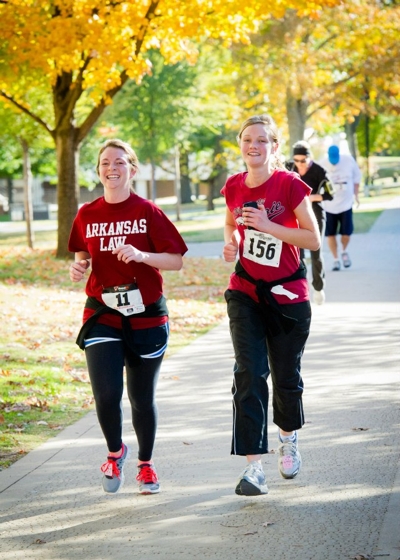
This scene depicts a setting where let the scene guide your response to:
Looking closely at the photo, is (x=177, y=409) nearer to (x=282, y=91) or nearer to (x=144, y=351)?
(x=144, y=351)

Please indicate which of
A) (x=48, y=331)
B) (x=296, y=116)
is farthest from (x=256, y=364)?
(x=296, y=116)

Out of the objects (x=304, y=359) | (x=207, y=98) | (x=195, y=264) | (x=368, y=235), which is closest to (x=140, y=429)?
(x=304, y=359)

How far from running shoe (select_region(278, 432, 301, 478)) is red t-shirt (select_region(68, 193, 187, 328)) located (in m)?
1.00

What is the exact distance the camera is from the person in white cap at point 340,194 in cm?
1600

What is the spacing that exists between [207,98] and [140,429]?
2947cm

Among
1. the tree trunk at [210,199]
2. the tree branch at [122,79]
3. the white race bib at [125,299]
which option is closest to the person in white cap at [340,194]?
the tree branch at [122,79]

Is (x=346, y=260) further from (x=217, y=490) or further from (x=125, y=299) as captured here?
(x=125, y=299)

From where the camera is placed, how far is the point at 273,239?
18.1ft

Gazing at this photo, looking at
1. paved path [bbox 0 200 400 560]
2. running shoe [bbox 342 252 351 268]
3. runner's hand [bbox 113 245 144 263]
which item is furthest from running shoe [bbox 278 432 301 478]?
running shoe [bbox 342 252 351 268]

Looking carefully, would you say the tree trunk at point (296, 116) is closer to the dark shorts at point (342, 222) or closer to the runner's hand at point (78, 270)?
the dark shorts at point (342, 222)

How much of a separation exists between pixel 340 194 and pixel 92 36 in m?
4.69

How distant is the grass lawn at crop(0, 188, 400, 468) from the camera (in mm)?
7742

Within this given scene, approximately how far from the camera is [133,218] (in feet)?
18.1

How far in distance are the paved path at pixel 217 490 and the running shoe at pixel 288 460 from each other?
0.05m
